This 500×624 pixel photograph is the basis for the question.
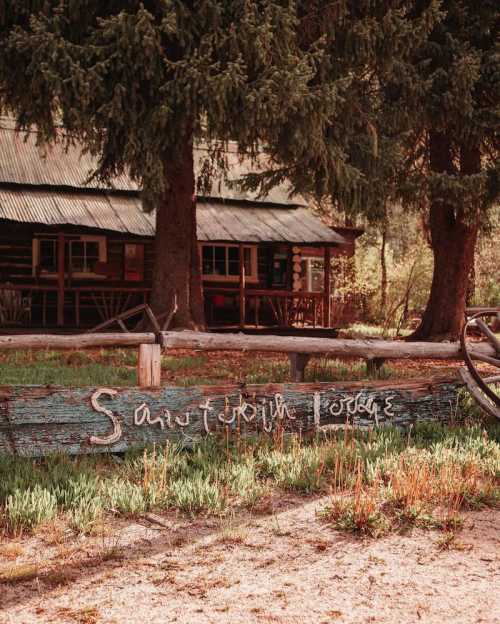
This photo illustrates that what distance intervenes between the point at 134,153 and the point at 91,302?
9555mm

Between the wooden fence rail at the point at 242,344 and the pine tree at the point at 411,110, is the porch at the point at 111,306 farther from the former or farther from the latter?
the wooden fence rail at the point at 242,344

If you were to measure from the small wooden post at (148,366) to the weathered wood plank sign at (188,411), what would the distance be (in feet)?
0.64

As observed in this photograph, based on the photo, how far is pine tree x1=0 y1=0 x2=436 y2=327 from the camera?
33.8 feet

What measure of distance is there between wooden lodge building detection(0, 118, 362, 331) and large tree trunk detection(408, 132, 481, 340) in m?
3.24

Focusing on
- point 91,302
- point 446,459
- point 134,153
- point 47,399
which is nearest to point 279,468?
point 446,459

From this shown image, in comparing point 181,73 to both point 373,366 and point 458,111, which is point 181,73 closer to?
point 373,366

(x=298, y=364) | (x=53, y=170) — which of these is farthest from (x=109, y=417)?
(x=53, y=170)

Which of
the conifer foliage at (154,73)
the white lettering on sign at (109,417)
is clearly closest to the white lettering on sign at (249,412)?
the white lettering on sign at (109,417)

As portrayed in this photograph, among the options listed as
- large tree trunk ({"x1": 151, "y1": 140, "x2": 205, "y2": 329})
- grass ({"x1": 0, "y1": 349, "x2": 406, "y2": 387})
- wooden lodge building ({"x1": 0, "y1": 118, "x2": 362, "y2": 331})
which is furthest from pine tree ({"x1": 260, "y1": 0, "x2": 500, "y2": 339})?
wooden lodge building ({"x1": 0, "y1": 118, "x2": 362, "y2": 331})

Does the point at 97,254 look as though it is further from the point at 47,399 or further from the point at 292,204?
the point at 47,399

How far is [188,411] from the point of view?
5758 millimetres

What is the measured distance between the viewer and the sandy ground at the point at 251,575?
126 inches

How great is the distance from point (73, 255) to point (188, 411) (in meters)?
15.0

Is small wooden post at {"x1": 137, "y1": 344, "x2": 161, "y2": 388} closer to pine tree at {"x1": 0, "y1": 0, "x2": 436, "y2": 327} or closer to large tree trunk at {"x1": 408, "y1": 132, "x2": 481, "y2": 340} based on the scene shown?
pine tree at {"x1": 0, "y1": 0, "x2": 436, "y2": 327}
